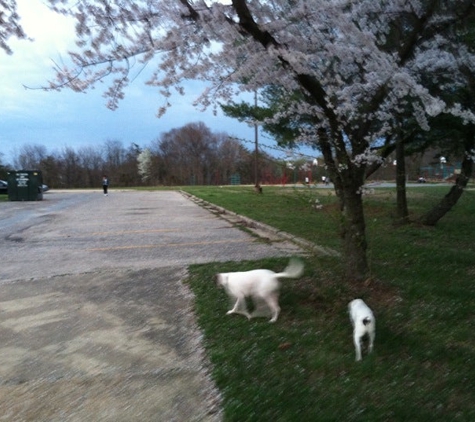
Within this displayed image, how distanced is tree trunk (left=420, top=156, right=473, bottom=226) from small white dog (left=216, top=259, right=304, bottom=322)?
24.0ft

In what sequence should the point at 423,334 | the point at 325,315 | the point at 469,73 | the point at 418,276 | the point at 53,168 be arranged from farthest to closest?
1. the point at 53,168
2. the point at 469,73
3. the point at 418,276
4. the point at 325,315
5. the point at 423,334

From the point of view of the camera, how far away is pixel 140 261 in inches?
302

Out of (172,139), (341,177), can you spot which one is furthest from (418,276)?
(172,139)

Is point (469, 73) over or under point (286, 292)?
over

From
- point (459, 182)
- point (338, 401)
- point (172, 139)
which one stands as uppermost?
point (172, 139)

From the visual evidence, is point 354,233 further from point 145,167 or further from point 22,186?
point 145,167

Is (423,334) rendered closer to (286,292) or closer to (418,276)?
(286,292)

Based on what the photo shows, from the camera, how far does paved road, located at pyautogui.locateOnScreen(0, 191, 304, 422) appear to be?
313cm

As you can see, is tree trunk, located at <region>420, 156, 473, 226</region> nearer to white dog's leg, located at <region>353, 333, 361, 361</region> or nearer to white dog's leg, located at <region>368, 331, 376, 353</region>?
white dog's leg, located at <region>368, 331, 376, 353</region>

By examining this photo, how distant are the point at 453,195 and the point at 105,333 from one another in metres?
9.18

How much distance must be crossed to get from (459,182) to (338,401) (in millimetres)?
8858

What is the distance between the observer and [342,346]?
3.83 meters

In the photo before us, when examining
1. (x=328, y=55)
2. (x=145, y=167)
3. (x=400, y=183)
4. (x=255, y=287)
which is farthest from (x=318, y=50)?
(x=145, y=167)

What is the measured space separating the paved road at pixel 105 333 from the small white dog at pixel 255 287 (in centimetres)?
53
